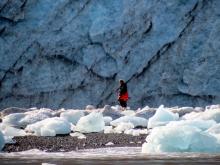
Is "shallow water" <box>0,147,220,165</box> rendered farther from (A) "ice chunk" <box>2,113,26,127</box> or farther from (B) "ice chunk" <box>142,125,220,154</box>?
(A) "ice chunk" <box>2,113,26,127</box>

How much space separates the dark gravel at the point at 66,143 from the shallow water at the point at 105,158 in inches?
20.6

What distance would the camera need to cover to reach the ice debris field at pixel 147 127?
253 inches

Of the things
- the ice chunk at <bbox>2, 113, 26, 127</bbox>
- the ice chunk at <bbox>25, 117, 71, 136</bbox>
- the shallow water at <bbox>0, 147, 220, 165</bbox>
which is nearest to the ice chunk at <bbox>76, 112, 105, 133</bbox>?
the ice chunk at <bbox>25, 117, 71, 136</bbox>

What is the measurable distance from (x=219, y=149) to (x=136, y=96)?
13.7 m

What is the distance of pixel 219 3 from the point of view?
66.1 feet

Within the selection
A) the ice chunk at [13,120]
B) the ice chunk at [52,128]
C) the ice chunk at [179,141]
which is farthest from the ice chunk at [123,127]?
the ice chunk at [179,141]

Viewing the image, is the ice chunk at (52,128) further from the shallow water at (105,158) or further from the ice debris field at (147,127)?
the shallow water at (105,158)

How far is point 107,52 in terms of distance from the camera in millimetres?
20594

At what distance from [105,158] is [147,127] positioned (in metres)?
4.83

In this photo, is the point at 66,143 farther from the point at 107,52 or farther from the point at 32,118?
the point at 107,52

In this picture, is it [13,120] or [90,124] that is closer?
[90,124]

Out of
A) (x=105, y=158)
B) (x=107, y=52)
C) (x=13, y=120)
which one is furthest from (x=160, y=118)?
(x=107, y=52)

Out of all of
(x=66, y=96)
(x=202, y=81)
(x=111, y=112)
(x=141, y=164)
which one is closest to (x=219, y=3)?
(x=202, y=81)

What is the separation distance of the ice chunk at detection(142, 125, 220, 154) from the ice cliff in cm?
1291
